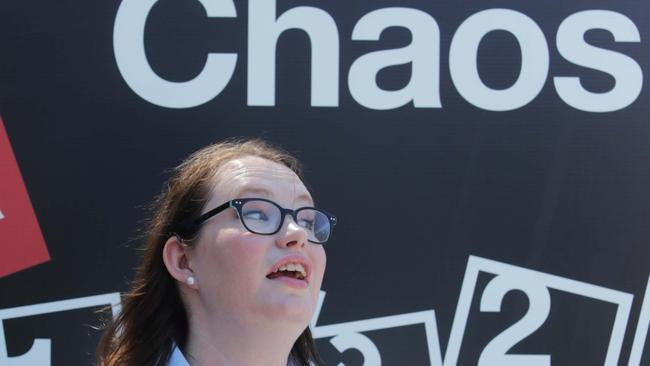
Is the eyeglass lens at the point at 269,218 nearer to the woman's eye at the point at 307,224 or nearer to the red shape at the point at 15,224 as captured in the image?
the woman's eye at the point at 307,224

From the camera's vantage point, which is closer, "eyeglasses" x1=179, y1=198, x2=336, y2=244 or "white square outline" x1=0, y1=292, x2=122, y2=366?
"eyeglasses" x1=179, y1=198, x2=336, y2=244

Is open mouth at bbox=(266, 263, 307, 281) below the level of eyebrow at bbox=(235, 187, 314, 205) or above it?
below

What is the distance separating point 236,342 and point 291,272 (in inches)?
5.4

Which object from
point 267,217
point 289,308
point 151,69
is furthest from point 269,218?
point 151,69

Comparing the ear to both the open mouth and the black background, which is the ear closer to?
the open mouth

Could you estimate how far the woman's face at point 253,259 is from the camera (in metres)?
0.97

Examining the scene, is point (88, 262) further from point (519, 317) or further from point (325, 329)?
point (519, 317)

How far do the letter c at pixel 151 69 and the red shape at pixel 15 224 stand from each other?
0.34 meters

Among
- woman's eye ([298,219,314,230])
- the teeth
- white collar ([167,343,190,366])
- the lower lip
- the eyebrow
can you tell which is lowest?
white collar ([167,343,190,366])

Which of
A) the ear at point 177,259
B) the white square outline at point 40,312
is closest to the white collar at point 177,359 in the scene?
the ear at point 177,259

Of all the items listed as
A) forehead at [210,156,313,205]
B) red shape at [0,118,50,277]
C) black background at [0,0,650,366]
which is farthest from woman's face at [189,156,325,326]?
red shape at [0,118,50,277]

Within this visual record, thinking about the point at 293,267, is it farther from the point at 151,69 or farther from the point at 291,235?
the point at 151,69

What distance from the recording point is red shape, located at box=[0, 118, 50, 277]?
1.58m

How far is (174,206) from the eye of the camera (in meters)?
1.11
